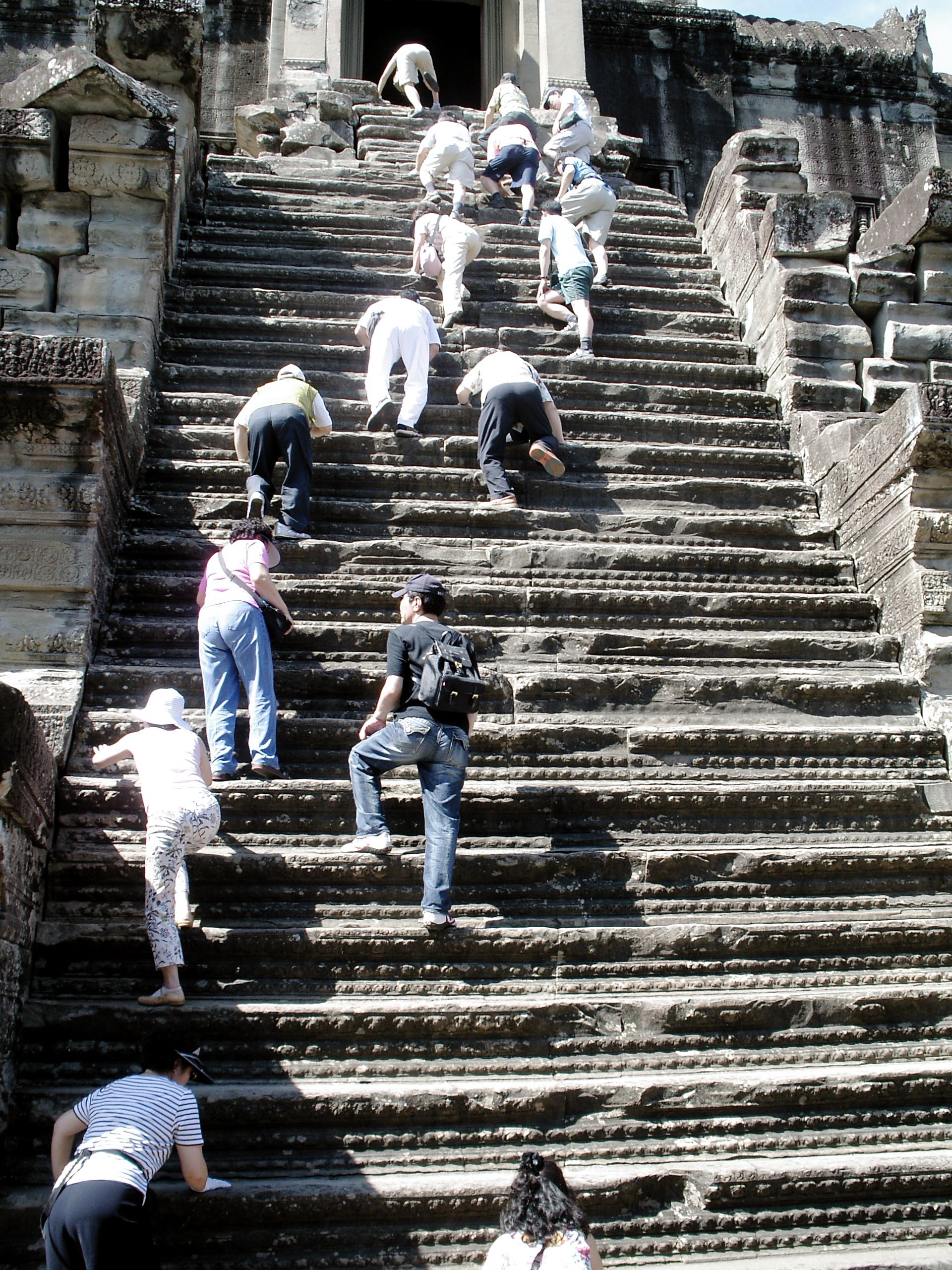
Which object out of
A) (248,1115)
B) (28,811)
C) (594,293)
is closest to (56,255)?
(594,293)

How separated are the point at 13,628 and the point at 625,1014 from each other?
3.18 meters

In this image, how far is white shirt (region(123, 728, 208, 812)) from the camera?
4.26 metres

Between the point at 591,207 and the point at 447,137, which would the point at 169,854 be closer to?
the point at 591,207

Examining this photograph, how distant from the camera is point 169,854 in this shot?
4152 mm

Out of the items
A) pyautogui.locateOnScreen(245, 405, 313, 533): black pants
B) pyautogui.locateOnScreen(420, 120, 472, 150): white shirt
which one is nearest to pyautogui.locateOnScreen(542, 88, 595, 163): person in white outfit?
pyautogui.locateOnScreen(420, 120, 472, 150): white shirt

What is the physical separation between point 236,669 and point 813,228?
5944 millimetres

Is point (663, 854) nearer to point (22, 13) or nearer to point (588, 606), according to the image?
point (588, 606)

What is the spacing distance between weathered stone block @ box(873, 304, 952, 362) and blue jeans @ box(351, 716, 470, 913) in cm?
532

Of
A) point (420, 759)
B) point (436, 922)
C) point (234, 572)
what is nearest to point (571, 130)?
point (234, 572)

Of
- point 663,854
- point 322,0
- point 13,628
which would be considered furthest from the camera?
point 322,0

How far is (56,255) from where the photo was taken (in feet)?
24.8

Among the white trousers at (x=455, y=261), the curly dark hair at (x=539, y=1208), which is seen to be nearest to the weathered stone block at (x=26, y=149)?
the white trousers at (x=455, y=261)

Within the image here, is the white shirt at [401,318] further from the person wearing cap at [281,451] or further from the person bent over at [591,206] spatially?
the person bent over at [591,206]

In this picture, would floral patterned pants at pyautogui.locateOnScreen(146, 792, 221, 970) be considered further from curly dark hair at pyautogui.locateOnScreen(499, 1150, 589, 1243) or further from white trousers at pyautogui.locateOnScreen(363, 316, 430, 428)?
white trousers at pyautogui.locateOnScreen(363, 316, 430, 428)
